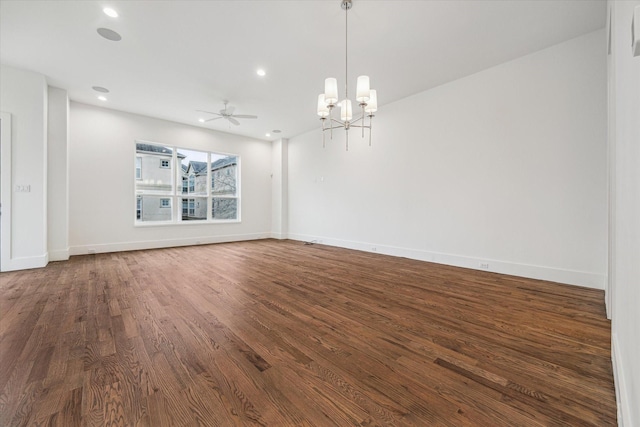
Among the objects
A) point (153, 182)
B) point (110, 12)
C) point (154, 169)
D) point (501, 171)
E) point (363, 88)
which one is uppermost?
point (110, 12)

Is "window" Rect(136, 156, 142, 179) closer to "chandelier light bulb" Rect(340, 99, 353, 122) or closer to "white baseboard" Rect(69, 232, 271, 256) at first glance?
"white baseboard" Rect(69, 232, 271, 256)

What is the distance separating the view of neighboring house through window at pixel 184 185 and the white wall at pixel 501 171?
3982mm

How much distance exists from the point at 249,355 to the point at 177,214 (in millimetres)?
6001

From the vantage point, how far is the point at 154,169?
20.7ft

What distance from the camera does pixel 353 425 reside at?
1131 millimetres

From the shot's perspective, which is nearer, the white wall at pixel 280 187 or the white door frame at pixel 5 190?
the white door frame at pixel 5 190

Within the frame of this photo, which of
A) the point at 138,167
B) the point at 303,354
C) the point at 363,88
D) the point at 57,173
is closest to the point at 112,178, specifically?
the point at 138,167

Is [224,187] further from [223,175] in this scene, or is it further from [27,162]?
[27,162]

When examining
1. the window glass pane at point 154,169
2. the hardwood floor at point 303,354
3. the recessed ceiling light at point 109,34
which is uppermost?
the recessed ceiling light at point 109,34

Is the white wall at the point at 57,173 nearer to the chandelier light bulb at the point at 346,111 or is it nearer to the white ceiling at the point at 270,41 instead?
the white ceiling at the point at 270,41

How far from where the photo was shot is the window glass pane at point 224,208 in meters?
7.37

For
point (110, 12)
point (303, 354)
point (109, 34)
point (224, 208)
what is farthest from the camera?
point (224, 208)

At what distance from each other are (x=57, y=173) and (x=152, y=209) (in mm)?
→ 1894

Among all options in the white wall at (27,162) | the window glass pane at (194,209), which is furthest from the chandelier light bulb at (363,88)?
the window glass pane at (194,209)
